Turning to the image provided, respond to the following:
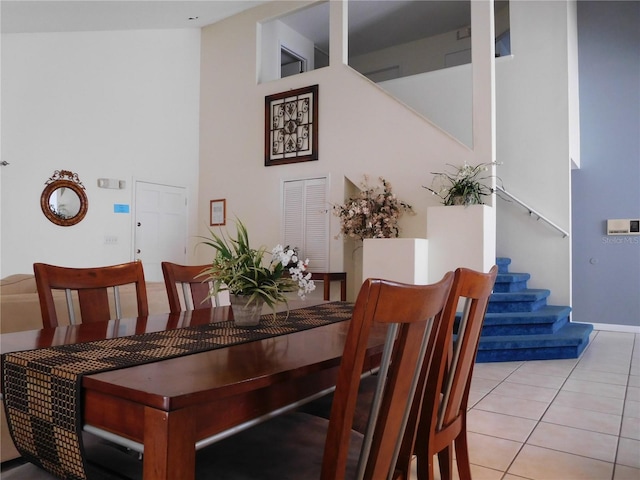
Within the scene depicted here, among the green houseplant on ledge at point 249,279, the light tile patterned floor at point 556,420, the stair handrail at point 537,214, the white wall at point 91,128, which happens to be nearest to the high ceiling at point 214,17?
the white wall at point 91,128

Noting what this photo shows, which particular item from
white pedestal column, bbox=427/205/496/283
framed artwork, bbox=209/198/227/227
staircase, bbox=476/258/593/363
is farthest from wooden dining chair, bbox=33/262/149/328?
framed artwork, bbox=209/198/227/227

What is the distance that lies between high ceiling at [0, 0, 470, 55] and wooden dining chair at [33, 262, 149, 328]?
4.62 m

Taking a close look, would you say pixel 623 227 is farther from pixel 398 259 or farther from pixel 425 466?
pixel 425 466

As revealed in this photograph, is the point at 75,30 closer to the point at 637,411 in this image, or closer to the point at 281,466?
the point at 281,466

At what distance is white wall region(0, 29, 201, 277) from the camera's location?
5617 mm

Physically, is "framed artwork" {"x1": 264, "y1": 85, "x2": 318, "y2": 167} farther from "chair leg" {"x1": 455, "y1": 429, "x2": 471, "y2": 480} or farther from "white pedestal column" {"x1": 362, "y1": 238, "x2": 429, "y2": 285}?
"chair leg" {"x1": 455, "y1": 429, "x2": 471, "y2": 480}

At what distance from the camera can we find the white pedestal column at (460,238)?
484 cm

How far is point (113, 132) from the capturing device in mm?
6496

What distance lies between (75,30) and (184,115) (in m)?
1.86

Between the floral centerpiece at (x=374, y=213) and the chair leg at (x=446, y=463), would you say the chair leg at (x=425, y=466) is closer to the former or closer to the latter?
the chair leg at (x=446, y=463)

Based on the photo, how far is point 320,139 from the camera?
6.49 m

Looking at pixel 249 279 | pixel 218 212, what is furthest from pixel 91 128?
pixel 249 279

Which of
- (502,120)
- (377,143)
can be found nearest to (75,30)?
(377,143)

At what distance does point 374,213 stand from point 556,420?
3227 millimetres
